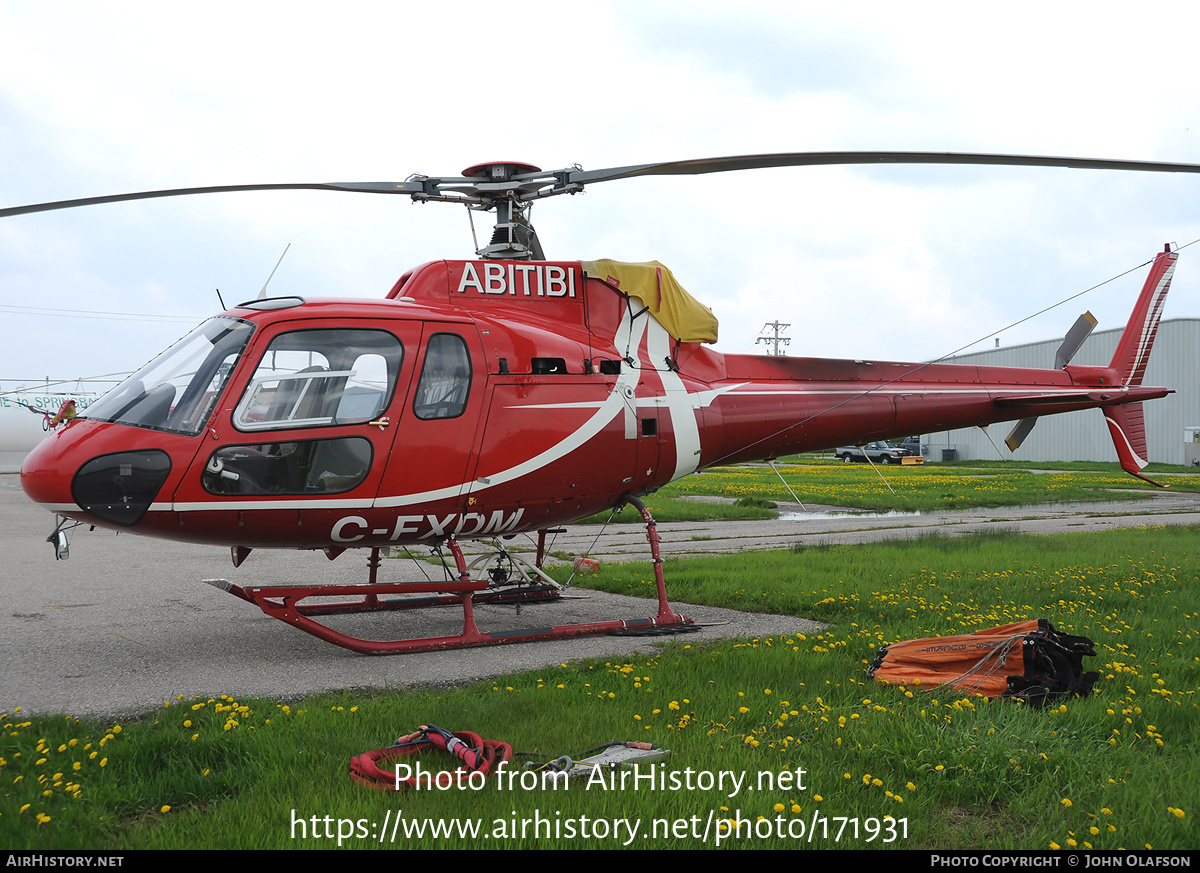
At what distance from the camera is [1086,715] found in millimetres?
4887

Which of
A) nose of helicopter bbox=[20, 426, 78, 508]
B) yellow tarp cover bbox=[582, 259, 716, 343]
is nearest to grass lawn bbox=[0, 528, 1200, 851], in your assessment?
nose of helicopter bbox=[20, 426, 78, 508]

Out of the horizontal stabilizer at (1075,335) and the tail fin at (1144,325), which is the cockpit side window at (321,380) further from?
the tail fin at (1144,325)

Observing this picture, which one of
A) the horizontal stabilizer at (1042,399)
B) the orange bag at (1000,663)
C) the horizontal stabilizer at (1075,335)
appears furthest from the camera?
the horizontal stabilizer at (1075,335)

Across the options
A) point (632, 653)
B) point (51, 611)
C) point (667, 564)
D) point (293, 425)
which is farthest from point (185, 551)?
point (632, 653)

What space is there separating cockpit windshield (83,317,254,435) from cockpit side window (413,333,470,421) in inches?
55.7

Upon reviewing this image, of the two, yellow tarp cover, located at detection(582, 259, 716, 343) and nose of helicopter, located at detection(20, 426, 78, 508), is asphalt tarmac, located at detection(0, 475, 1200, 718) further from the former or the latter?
yellow tarp cover, located at detection(582, 259, 716, 343)

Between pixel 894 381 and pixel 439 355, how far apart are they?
5.68 meters

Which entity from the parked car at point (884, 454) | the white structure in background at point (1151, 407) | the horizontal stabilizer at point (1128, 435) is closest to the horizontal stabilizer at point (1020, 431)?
the horizontal stabilizer at point (1128, 435)

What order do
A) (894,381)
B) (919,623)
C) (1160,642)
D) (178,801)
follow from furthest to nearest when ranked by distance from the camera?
1. (894,381)
2. (919,623)
3. (1160,642)
4. (178,801)

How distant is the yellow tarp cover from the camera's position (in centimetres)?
855

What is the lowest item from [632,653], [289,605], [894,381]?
[632,653]

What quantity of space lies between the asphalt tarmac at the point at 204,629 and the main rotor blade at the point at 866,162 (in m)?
4.09

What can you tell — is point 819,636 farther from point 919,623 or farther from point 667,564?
point 667,564

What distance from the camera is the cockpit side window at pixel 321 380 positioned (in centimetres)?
654
